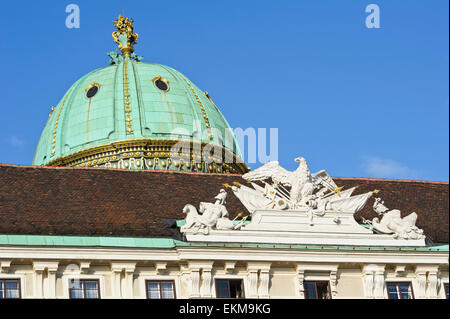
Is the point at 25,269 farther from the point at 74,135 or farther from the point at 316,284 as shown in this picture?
the point at 74,135

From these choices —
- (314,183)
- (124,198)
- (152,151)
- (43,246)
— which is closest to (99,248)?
(43,246)

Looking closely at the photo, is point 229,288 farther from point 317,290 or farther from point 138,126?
point 138,126

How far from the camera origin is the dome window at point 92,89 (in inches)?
2414

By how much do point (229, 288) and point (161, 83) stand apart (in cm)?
2108

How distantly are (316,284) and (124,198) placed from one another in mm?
8081

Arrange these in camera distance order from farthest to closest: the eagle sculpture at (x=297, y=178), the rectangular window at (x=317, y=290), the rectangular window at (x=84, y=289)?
the eagle sculpture at (x=297, y=178) < the rectangular window at (x=317, y=290) < the rectangular window at (x=84, y=289)

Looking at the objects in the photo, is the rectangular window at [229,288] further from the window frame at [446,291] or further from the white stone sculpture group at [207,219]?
the window frame at [446,291]

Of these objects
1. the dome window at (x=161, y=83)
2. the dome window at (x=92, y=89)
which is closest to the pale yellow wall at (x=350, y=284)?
the dome window at (x=161, y=83)

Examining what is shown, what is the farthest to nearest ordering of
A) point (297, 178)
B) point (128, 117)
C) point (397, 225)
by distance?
1. point (128, 117)
2. point (297, 178)
3. point (397, 225)

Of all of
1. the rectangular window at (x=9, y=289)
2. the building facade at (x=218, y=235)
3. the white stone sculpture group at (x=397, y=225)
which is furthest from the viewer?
the white stone sculpture group at (x=397, y=225)

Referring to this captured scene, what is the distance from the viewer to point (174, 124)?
59844 mm

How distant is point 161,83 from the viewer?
61.8 metres

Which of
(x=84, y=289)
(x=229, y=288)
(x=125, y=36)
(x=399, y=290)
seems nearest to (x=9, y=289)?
(x=84, y=289)

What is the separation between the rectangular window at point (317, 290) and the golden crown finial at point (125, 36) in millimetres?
25215
